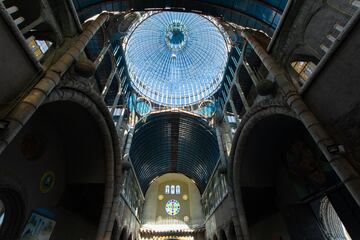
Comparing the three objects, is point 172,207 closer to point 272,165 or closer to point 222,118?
point 222,118

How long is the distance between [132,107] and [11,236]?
639 inches

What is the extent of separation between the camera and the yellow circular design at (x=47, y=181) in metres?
11.8

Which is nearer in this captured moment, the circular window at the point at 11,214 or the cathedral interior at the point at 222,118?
the cathedral interior at the point at 222,118

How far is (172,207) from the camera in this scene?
3894cm

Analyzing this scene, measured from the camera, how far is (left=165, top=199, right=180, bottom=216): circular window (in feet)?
125

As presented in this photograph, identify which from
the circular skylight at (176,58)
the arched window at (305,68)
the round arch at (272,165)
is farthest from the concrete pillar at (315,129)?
the circular skylight at (176,58)

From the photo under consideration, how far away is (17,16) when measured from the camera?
9.23 m

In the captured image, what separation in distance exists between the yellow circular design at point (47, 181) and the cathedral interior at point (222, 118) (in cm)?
7

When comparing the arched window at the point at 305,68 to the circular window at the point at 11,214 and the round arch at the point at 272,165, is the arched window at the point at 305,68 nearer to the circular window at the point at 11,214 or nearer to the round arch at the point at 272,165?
the round arch at the point at 272,165

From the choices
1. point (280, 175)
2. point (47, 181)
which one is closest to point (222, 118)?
point (280, 175)

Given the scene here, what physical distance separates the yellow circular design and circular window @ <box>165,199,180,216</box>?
98.2 ft

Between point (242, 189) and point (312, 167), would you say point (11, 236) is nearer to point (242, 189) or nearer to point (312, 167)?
point (242, 189)

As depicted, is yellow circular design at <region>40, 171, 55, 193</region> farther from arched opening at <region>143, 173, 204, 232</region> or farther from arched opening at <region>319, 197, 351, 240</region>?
arched opening at <region>143, 173, 204, 232</region>

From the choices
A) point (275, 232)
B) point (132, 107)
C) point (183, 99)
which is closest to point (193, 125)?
point (183, 99)
